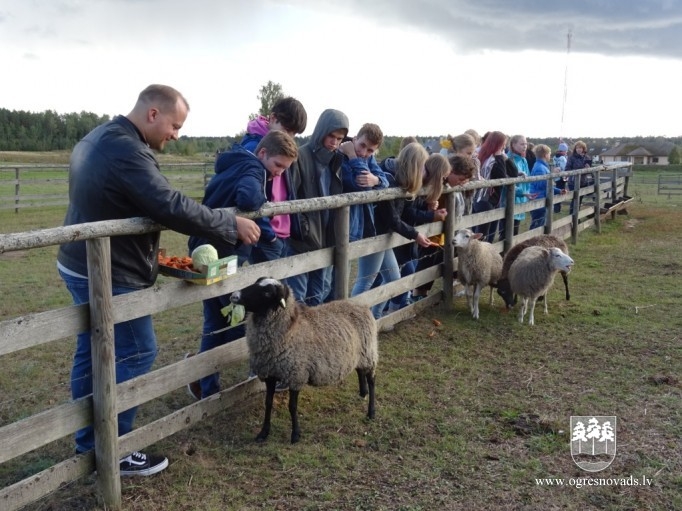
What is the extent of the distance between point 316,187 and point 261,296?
165 cm

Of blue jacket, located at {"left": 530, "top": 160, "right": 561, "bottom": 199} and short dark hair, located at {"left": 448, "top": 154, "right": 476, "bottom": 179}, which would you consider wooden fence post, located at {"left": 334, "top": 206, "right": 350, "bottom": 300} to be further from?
blue jacket, located at {"left": 530, "top": 160, "right": 561, "bottom": 199}

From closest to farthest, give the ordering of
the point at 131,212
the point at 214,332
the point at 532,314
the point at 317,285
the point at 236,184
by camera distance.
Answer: the point at 131,212 → the point at 236,184 → the point at 214,332 → the point at 317,285 → the point at 532,314

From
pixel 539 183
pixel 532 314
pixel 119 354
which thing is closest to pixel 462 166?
pixel 532 314

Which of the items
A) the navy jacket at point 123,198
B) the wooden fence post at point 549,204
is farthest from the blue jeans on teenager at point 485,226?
the navy jacket at point 123,198

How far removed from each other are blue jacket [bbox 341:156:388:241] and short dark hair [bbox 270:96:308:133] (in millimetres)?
984

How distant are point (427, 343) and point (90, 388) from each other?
3819 mm

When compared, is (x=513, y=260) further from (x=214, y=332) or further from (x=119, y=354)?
(x=119, y=354)

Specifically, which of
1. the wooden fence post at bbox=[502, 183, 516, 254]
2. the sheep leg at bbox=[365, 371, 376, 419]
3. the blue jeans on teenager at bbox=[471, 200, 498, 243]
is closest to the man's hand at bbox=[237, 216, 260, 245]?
the sheep leg at bbox=[365, 371, 376, 419]

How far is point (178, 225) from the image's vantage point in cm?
328

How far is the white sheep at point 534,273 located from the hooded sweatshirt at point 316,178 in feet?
9.73

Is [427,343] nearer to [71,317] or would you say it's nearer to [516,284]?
[516,284]

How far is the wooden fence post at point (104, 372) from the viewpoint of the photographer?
3.08 m

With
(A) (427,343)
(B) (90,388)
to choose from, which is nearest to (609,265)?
(A) (427,343)

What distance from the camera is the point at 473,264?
739 cm
